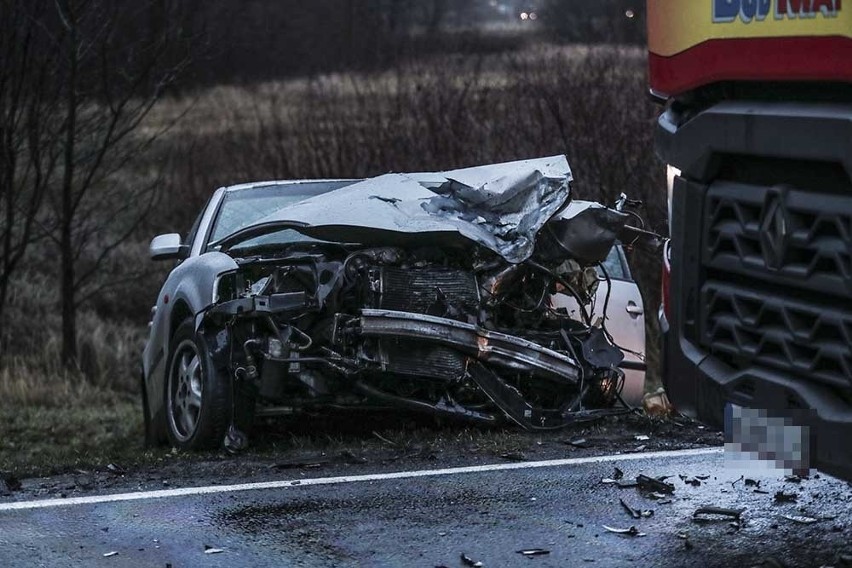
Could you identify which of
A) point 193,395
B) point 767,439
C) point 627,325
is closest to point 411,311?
point 193,395

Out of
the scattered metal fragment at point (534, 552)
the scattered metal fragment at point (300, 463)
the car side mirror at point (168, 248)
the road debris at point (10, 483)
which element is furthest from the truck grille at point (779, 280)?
the car side mirror at point (168, 248)

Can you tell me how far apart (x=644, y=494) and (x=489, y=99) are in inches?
465

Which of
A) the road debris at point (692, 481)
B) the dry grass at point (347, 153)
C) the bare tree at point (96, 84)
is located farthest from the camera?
A: the bare tree at point (96, 84)

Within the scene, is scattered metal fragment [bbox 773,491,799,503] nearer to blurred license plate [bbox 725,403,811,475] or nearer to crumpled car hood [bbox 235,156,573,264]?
blurred license plate [bbox 725,403,811,475]

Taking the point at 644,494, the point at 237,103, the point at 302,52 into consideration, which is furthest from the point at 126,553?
the point at 302,52

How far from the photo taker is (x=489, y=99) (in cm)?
1706

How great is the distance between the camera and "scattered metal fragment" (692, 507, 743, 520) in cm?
525

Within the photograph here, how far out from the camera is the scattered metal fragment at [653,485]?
5684 mm

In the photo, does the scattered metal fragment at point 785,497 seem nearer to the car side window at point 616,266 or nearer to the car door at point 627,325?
the car door at point 627,325

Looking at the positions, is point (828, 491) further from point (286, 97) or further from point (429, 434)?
point (286, 97)

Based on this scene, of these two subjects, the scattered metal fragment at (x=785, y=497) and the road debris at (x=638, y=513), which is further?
the scattered metal fragment at (x=785, y=497)

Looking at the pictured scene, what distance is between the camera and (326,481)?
244 inches

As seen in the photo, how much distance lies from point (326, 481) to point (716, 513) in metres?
1.78

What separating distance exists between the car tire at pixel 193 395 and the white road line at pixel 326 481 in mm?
996
